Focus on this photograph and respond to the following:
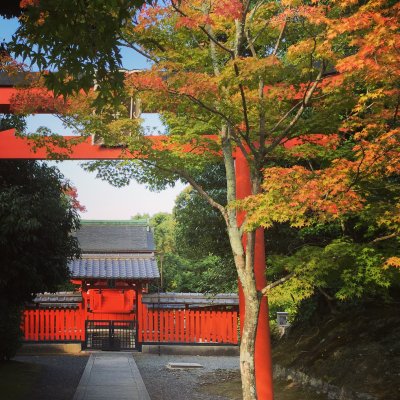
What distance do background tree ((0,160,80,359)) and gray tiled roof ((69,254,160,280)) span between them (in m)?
7.52

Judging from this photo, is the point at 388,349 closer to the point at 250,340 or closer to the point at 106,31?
the point at 250,340

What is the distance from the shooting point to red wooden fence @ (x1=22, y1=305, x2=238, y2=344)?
19.1 meters

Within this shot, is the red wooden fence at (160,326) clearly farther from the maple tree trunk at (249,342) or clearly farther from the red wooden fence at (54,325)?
the maple tree trunk at (249,342)

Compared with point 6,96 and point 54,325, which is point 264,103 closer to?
point 6,96

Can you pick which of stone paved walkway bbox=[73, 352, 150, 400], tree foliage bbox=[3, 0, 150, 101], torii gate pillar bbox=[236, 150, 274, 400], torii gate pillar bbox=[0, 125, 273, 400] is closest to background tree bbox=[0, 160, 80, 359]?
torii gate pillar bbox=[0, 125, 273, 400]

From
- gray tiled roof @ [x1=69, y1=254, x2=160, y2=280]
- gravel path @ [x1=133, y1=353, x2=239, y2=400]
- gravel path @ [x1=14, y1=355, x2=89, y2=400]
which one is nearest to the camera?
gravel path @ [x1=14, y1=355, x2=89, y2=400]

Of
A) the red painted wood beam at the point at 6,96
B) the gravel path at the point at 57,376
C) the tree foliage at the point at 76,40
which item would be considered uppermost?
the red painted wood beam at the point at 6,96

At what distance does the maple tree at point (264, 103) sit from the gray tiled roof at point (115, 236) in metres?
17.6

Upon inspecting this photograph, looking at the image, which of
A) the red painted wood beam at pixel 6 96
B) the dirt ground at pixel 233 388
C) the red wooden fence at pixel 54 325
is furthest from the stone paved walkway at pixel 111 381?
the red painted wood beam at pixel 6 96

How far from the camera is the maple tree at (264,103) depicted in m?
6.76

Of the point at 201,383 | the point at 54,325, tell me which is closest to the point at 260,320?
the point at 201,383

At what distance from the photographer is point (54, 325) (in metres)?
19.4

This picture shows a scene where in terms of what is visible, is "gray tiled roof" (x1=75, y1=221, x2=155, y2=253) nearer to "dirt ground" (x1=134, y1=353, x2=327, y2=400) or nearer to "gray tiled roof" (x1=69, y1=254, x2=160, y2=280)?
"gray tiled roof" (x1=69, y1=254, x2=160, y2=280)

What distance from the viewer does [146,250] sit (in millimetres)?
25438
